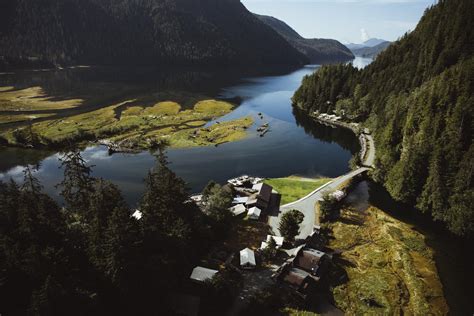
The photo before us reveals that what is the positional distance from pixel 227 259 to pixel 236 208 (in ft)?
60.6

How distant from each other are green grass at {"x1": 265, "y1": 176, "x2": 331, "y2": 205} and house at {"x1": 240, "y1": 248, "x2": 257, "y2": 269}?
2405 cm

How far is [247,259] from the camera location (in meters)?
55.8

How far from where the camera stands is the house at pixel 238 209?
73188mm

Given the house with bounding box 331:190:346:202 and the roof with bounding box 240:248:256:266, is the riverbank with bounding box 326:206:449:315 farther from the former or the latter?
the roof with bounding box 240:248:256:266

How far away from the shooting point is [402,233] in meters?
68.1

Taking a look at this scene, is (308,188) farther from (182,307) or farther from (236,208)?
(182,307)

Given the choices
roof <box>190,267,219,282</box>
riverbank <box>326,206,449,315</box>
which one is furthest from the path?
roof <box>190,267,219,282</box>

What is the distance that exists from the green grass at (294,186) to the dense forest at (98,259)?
35594 mm

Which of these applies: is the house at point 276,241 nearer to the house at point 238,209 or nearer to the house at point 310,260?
the house at point 310,260

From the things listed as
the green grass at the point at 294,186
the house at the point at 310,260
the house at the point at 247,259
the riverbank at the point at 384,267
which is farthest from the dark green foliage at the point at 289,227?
the green grass at the point at 294,186

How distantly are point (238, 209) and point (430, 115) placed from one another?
57254mm

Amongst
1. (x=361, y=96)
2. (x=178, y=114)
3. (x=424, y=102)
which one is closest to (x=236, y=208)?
(x=424, y=102)

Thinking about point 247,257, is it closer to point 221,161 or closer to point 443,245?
point 443,245

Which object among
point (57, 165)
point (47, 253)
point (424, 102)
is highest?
point (424, 102)
